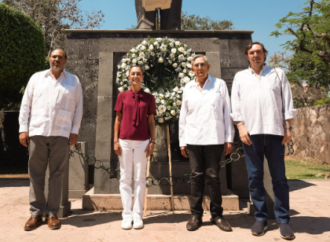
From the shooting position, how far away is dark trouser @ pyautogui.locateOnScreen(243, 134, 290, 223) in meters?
3.26

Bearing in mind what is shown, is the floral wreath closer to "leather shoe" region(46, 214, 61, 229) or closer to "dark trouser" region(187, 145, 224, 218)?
"dark trouser" region(187, 145, 224, 218)

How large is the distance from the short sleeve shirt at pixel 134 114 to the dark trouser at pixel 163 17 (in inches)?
116

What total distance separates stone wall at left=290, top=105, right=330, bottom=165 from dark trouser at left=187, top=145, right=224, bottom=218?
9915 mm

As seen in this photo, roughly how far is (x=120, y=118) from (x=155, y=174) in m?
1.47

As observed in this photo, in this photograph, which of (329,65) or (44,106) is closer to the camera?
(44,106)

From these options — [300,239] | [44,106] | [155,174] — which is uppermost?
[44,106]

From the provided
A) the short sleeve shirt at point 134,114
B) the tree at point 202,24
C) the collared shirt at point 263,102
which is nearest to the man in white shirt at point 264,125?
the collared shirt at point 263,102

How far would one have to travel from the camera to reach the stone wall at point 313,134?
11.7 m

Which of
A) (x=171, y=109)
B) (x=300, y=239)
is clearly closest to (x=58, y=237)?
(x=171, y=109)

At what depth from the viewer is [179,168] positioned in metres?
4.74

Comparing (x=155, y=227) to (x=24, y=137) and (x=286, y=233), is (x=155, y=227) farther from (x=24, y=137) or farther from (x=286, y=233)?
(x=24, y=137)

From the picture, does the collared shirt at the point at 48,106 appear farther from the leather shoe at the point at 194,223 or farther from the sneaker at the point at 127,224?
the leather shoe at the point at 194,223

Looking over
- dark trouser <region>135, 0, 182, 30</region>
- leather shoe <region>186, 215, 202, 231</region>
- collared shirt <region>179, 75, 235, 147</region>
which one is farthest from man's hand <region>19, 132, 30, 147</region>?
dark trouser <region>135, 0, 182, 30</region>

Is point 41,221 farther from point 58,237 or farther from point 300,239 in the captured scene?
point 300,239
